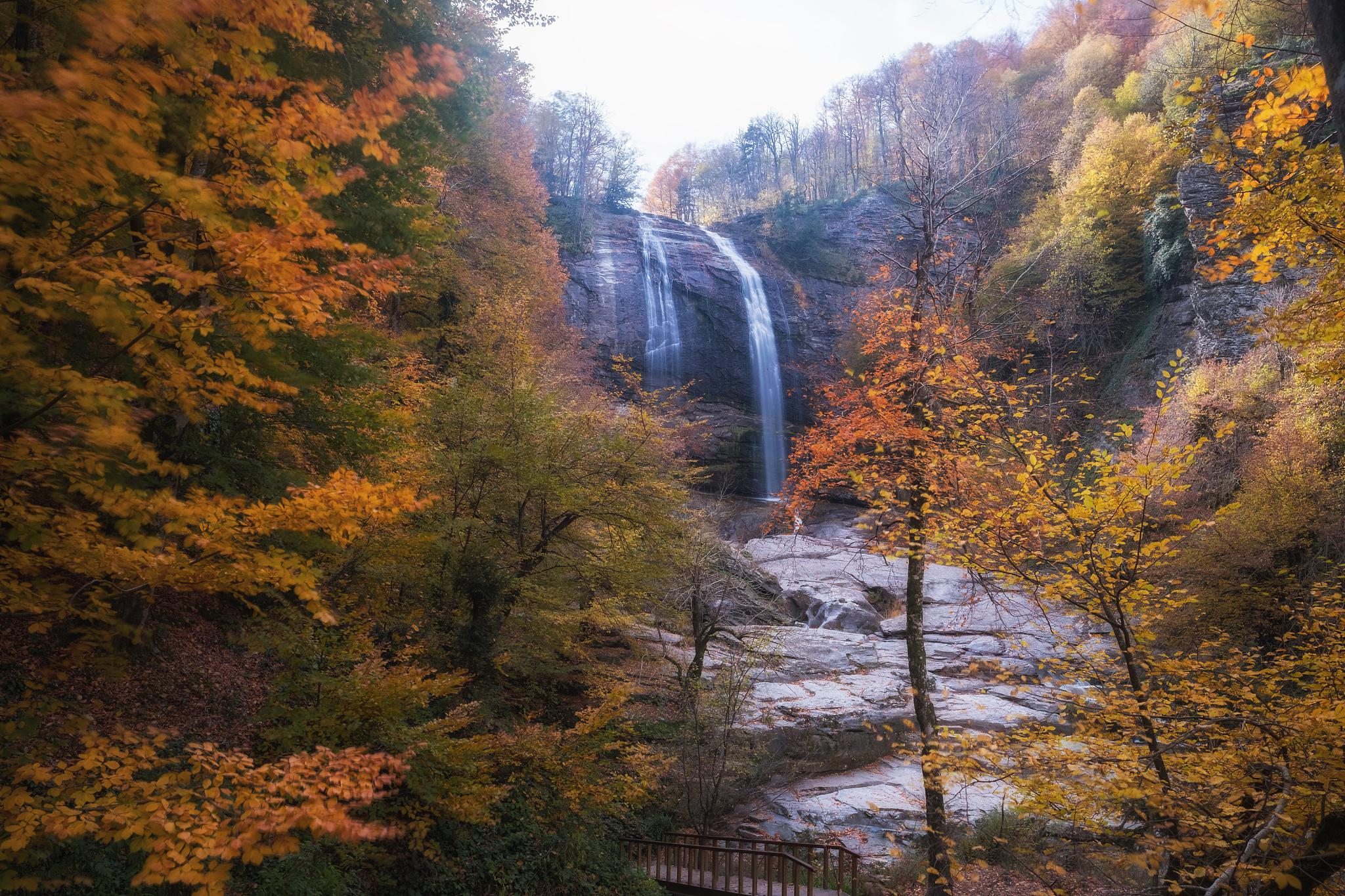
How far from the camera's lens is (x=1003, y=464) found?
12953mm

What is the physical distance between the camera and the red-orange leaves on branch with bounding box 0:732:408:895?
11.4ft

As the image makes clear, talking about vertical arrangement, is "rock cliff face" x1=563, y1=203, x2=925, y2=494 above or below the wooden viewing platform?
above

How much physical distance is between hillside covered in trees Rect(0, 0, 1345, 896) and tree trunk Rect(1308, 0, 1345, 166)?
0.07 feet

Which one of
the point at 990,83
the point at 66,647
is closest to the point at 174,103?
the point at 66,647

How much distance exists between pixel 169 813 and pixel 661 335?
97.3 ft

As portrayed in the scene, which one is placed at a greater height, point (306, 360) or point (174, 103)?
point (174, 103)

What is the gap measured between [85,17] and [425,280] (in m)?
12.6

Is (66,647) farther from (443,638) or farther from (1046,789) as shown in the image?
(1046,789)

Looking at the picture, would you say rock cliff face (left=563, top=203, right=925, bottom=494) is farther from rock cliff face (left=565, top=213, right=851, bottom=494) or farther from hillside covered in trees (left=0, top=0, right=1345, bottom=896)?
hillside covered in trees (left=0, top=0, right=1345, bottom=896)

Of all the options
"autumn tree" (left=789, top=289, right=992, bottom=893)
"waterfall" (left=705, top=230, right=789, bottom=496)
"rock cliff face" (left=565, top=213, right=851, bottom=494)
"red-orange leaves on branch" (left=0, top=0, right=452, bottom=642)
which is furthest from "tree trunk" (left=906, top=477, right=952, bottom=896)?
"waterfall" (left=705, top=230, right=789, bottom=496)

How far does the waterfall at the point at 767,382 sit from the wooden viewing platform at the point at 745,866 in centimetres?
2149

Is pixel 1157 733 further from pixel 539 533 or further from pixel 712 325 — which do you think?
pixel 712 325

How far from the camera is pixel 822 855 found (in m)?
10.4

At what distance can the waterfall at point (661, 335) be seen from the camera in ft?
106
